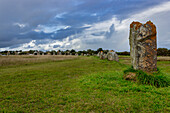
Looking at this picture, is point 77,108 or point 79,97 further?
point 79,97

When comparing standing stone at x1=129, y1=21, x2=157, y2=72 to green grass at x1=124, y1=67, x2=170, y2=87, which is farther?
standing stone at x1=129, y1=21, x2=157, y2=72

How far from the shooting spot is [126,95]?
553 centimetres

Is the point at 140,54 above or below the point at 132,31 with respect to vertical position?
below

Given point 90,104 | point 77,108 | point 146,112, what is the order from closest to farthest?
point 146,112, point 77,108, point 90,104

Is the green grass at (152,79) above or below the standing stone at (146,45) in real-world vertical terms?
below

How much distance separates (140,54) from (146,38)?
3.29 feet

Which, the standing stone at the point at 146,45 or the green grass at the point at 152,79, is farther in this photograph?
the standing stone at the point at 146,45

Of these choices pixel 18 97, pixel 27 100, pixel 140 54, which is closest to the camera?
pixel 27 100

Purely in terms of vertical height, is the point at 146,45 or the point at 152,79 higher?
the point at 146,45

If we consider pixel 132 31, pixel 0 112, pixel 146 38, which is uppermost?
pixel 132 31

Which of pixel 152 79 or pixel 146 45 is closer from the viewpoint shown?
pixel 152 79

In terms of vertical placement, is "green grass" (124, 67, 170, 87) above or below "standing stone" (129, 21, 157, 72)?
below

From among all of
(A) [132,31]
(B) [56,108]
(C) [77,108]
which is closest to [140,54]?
(A) [132,31]

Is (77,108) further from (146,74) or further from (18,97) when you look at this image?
(146,74)
